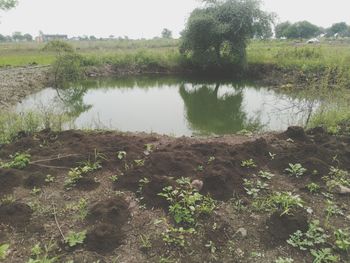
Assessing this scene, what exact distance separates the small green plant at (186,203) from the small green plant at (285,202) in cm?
69

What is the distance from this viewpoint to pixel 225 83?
16.8 m

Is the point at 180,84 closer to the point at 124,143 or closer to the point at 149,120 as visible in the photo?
the point at 149,120

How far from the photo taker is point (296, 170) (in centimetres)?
426

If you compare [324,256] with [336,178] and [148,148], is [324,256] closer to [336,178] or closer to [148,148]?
[336,178]

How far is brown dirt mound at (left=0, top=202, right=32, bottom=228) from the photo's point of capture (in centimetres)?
322

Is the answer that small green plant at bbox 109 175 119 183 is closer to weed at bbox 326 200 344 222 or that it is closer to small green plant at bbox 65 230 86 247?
small green plant at bbox 65 230 86 247

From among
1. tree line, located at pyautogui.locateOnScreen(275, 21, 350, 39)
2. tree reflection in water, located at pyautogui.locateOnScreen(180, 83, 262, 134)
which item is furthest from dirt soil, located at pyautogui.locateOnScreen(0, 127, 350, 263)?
tree line, located at pyautogui.locateOnScreen(275, 21, 350, 39)

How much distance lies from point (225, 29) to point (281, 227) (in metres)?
15.3

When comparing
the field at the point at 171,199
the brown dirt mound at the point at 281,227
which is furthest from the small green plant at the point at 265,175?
the brown dirt mound at the point at 281,227

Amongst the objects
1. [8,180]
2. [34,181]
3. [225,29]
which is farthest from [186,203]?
[225,29]

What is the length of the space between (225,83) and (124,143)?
41.2ft

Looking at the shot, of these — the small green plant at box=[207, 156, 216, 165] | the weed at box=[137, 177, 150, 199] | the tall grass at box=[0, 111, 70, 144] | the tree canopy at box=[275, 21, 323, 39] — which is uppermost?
the tree canopy at box=[275, 21, 323, 39]

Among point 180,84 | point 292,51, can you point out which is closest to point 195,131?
point 180,84

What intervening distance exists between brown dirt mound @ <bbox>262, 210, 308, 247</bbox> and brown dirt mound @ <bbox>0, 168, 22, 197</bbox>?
3.14m
